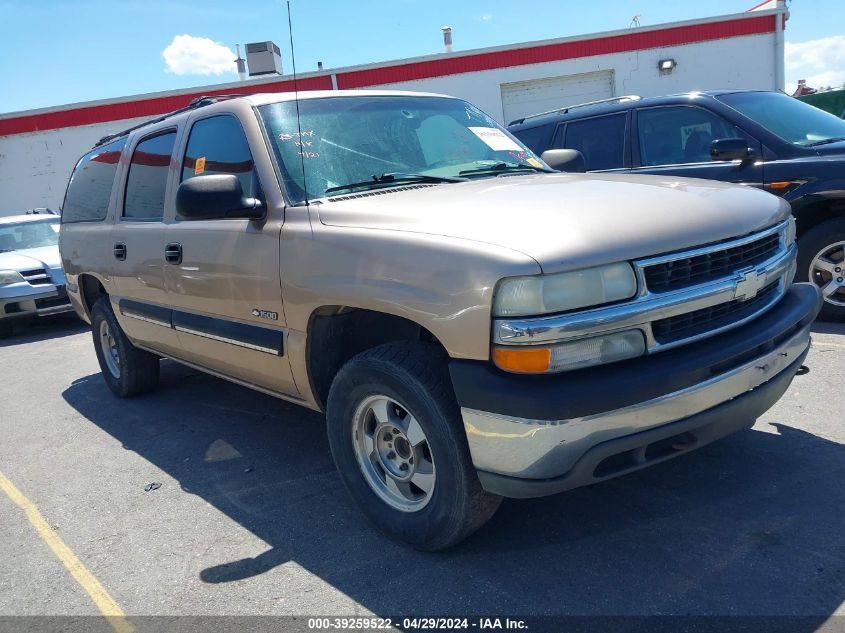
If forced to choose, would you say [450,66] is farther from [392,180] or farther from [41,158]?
[392,180]

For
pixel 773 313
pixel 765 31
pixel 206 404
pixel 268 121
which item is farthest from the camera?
pixel 765 31

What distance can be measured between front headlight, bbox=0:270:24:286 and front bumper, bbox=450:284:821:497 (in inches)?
344

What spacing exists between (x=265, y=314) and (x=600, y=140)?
4396mm

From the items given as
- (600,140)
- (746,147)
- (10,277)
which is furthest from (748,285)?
(10,277)

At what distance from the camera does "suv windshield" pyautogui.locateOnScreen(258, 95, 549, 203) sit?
3.32m

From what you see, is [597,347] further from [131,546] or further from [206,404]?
[206,404]

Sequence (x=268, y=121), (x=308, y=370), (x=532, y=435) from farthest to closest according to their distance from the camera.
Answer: (x=268, y=121), (x=308, y=370), (x=532, y=435)

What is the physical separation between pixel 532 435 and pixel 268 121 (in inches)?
84.5

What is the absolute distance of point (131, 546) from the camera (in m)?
3.26

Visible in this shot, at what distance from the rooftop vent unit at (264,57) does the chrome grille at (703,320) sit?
2.25 m

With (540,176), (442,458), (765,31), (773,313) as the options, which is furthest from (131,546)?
(765,31)

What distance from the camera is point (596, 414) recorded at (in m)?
2.25

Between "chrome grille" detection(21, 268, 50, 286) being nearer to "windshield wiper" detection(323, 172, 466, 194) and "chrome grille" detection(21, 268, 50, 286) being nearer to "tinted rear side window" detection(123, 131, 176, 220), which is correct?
"tinted rear side window" detection(123, 131, 176, 220)

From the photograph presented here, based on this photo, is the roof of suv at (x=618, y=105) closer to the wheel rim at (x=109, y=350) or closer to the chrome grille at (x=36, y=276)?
the wheel rim at (x=109, y=350)
